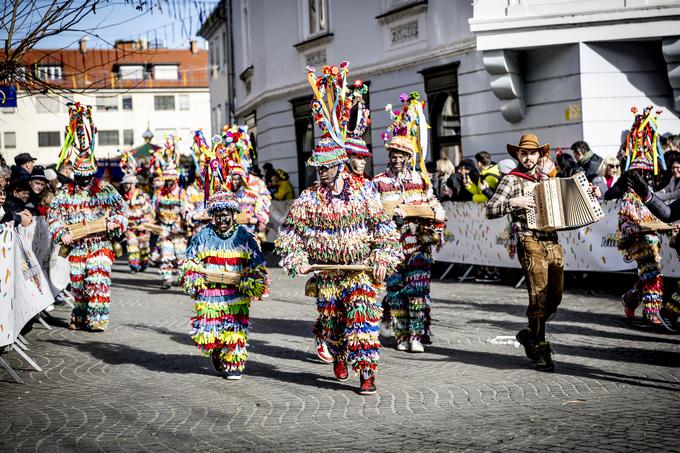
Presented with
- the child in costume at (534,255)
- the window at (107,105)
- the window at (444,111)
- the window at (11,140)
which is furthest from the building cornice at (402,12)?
the window at (11,140)

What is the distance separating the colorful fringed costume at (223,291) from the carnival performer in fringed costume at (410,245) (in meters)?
1.76

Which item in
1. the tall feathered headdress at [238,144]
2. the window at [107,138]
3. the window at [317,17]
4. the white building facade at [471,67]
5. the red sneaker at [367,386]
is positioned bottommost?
the red sneaker at [367,386]

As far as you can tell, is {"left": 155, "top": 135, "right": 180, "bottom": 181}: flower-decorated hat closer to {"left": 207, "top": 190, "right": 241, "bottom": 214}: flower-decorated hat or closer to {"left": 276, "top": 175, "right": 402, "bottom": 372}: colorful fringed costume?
{"left": 207, "top": 190, "right": 241, "bottom": 214}: flower-decorated hat

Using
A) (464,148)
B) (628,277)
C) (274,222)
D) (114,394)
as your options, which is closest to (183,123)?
(274,222)

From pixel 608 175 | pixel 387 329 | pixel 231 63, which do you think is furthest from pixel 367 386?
pixel 231 63

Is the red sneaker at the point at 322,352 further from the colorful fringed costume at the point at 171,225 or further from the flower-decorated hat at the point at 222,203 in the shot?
the colorful fringed costume at the point at 171,225

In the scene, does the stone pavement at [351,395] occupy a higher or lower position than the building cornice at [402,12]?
lower

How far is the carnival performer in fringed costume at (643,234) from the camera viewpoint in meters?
11.9

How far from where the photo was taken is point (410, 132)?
36.9 ft

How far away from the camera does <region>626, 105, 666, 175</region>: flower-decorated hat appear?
40.1 feet

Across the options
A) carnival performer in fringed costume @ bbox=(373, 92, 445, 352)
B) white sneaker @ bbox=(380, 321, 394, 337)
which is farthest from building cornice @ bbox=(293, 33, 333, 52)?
carnival performer in fringed costume @ bbox=(373, 92, 445, 352)

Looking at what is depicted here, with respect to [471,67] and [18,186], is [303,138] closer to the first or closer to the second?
[471,67]

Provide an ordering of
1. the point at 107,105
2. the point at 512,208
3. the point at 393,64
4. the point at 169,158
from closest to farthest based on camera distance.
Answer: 1. the point at 512,208
2. the point at 169,158
3. the point at 393,64
4. the point at 107,105

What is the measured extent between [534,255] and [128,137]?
7822 cm
